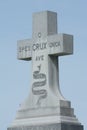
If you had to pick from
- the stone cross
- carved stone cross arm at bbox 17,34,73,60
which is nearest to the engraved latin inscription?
the stone cross

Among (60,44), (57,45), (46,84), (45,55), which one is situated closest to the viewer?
(60,44)

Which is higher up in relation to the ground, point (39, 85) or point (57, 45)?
point (57, 45)

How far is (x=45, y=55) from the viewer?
5756cm

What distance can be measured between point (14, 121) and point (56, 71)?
144 inches

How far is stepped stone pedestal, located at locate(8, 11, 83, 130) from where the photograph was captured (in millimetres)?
56500

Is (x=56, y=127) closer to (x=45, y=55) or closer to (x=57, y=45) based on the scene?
(x=45, y=55)

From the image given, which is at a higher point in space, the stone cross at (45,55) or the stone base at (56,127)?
the stone cross at (45,55)

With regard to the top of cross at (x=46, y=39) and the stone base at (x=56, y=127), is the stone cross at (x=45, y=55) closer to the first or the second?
the top of cross at (x=46, y=39)

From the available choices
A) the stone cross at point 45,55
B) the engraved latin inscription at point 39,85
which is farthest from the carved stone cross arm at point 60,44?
the engraved latin inscription at point 39,85

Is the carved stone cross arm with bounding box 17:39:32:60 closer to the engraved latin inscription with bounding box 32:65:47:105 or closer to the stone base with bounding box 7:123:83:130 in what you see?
the engraved latin inscription with bounding box 32:65:47:105

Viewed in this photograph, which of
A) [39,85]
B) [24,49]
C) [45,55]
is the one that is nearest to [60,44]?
[45,55]

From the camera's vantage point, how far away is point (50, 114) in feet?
186

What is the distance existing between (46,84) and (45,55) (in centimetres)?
160

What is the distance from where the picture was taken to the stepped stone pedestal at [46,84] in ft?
185
